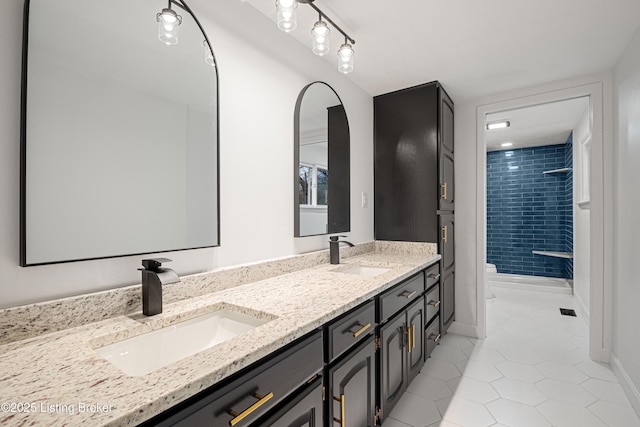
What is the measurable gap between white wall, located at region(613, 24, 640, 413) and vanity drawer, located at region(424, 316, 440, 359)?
1161mm

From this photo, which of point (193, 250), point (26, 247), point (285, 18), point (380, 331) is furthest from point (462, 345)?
point (26, 247)

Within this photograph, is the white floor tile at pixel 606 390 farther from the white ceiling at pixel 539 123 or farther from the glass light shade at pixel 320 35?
the glass light shade at pixel 320 35

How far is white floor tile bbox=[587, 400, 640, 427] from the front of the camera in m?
1.75

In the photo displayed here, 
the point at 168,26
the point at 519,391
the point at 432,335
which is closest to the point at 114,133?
the point at 168,26

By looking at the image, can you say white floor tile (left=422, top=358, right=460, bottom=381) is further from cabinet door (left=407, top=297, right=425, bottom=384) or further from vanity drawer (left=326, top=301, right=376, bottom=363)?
vanity drawer (left=326, top=301, right=376, bottom=363)

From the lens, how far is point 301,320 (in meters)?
1.01

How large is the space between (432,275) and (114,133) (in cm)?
217

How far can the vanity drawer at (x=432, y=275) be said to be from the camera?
2.26m

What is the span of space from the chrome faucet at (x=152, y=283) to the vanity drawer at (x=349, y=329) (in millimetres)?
596

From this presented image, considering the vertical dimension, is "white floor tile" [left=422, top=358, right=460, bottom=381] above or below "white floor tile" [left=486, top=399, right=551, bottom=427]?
below

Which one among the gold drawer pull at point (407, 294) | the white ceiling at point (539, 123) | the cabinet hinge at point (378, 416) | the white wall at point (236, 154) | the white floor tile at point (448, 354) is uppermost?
the white ceiling at point (539, 123)

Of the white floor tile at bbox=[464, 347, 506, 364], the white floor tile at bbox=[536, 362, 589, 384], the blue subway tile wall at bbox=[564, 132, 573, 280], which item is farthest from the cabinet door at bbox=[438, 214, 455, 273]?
the blue subway tile wall at bbox=[564, 132, 573, 280]

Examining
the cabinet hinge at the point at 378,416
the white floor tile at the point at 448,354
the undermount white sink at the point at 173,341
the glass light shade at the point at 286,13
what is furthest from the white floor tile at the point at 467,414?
the glass light shade at the point at 286,13

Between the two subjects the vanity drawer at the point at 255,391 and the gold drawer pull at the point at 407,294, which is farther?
the gold drawer pull at the point at 407,294
